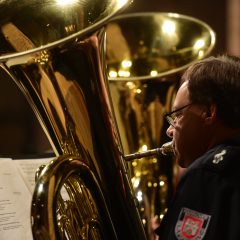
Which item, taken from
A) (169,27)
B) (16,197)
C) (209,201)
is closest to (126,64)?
(169,27)

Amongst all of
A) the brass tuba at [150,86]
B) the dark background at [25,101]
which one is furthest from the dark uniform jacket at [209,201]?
the dark background at [25,101]

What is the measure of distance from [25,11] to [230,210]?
0.83 m

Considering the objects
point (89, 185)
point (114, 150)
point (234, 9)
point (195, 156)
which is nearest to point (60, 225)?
point (89, 185)

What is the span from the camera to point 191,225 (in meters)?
1.53

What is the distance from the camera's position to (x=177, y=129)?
1815mm

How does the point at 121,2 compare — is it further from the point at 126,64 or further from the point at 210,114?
the point at 126,64

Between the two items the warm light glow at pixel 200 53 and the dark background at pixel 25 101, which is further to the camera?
the dark background at pixel 25 101

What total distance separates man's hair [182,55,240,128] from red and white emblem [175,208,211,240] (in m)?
0.32

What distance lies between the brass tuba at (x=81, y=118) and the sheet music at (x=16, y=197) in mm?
113

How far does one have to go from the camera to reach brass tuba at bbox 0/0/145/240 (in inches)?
64.2

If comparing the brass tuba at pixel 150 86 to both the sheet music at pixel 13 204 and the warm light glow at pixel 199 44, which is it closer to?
the warm light glow at pixel 199 44

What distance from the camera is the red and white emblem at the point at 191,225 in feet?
4.97

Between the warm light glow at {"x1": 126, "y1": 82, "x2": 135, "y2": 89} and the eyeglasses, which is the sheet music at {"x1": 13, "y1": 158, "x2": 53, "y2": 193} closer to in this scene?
the eyeglasses

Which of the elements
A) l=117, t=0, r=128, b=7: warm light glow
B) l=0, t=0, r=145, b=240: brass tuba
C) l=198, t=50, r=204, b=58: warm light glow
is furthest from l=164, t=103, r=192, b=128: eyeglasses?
l=198, t=50, r=204, b=58: warm light glow
